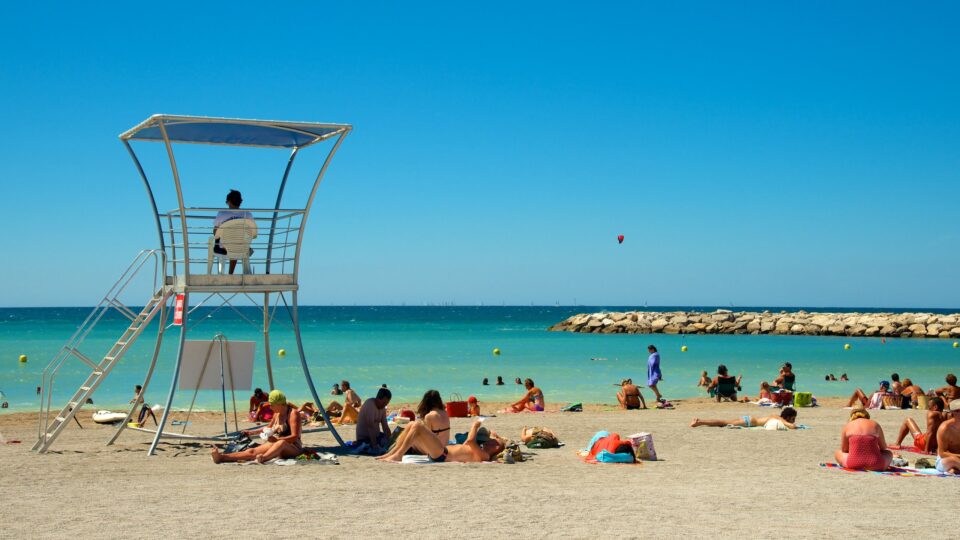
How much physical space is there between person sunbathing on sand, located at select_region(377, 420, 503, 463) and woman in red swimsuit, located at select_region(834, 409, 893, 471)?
4.23 m

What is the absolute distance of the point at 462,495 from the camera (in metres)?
9.20

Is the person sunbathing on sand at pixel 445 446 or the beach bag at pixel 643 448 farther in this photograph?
the beach bag at pixel 643 448

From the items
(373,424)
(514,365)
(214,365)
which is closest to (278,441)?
(373,424)

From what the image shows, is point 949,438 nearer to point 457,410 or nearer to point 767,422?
point 767,422

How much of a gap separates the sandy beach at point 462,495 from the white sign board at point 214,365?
3.07ft

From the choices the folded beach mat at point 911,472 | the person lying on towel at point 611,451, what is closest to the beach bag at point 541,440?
the person lying on towel at point 611,451

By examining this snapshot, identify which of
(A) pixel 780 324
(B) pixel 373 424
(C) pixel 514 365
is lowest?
(C) pixel 514 365

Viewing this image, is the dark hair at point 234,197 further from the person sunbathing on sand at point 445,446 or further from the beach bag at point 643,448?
the beach bag at point 643,448

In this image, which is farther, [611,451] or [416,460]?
[611,451]

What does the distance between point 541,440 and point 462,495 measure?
4194 mm

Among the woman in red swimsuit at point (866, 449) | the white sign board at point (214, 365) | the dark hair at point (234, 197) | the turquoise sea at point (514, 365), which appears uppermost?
the dark hair at point (234, 197)

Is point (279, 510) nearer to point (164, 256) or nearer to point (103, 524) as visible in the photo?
point (103, 524)

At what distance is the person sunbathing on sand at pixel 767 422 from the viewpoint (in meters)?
15.3

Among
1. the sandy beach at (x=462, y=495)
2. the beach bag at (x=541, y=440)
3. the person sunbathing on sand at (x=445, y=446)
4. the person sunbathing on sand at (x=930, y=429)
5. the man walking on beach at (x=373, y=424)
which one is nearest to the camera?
the sandy beach at (x=462, y=495)
